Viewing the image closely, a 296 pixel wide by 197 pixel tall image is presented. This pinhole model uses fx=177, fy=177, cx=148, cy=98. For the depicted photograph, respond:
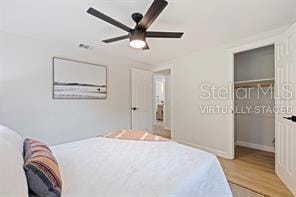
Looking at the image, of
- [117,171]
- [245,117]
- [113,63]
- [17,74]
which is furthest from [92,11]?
[245,117]

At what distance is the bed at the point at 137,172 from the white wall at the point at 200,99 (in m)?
1.99

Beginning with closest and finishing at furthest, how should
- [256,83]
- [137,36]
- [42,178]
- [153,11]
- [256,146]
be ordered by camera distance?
[42,178] < [153,11] < [137,36] < [256,83] < [256,146]

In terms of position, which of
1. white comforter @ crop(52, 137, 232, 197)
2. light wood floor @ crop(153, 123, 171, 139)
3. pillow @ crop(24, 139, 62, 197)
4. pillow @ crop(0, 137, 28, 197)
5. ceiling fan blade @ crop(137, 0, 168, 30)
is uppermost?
ceiling fan blade @ crop(137, 0, 168, 30)

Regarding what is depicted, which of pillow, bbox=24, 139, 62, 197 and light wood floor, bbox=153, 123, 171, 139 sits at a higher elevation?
pillow, bbox=24, 139, 62, 197

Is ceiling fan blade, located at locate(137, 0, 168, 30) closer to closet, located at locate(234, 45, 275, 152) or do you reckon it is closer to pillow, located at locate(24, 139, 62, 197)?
pillow, located at locate(24, 139, 62, 197)

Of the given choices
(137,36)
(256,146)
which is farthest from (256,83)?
(137,36)

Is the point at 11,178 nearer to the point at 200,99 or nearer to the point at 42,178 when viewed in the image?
the point at 42,178

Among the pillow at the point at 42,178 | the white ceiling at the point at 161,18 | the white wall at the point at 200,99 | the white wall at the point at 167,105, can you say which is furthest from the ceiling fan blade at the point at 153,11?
the white wall at the point at 167,105

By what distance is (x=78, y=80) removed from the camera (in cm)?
365

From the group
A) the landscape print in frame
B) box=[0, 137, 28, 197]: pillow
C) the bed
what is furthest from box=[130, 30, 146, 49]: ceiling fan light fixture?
the landscape print in frame

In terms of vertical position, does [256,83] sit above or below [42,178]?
above

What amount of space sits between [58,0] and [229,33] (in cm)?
248

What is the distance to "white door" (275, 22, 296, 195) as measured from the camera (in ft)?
6.84

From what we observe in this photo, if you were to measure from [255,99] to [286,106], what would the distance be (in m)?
2.02
